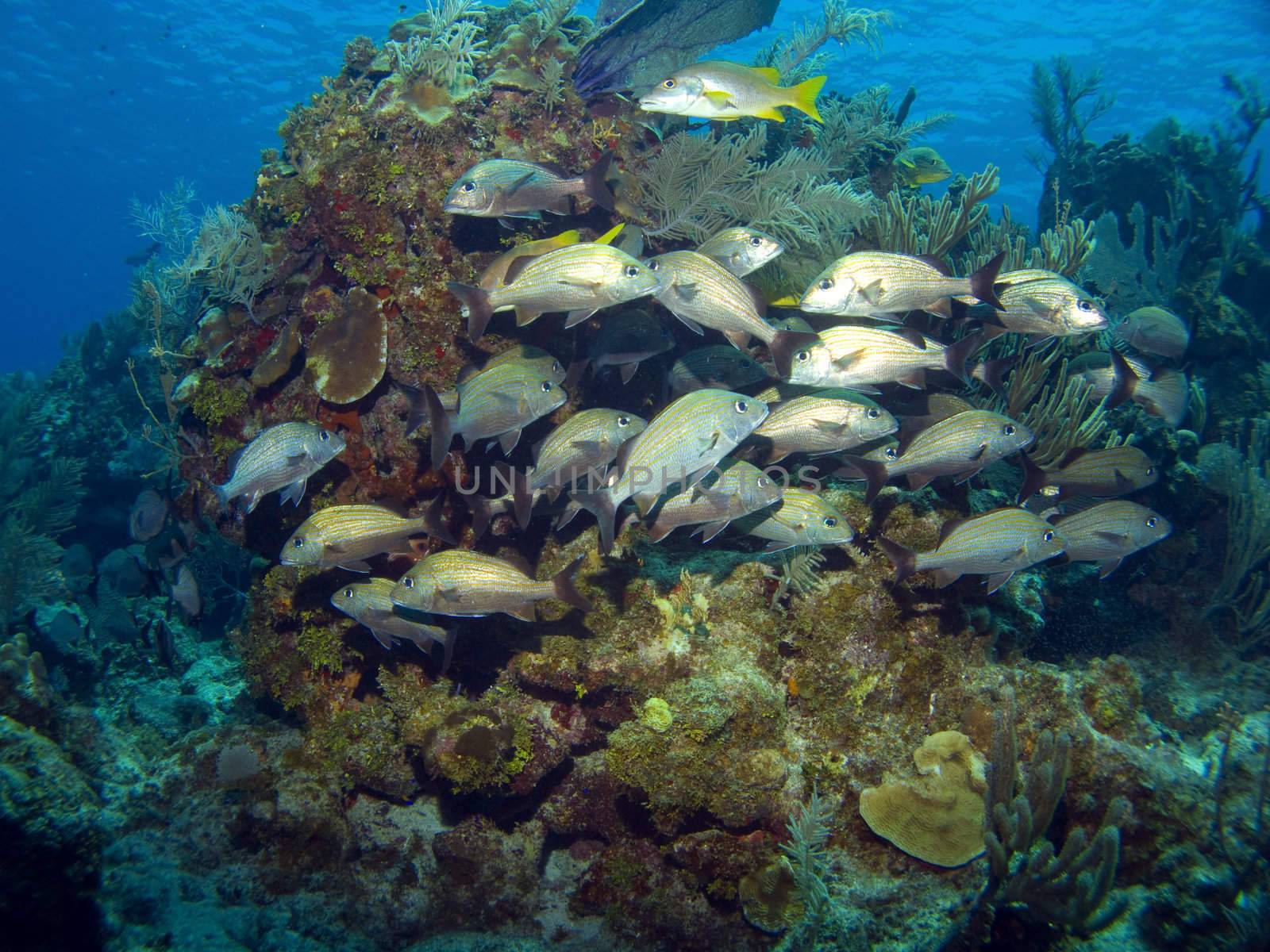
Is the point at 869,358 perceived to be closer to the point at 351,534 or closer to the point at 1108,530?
the point at 1108,530

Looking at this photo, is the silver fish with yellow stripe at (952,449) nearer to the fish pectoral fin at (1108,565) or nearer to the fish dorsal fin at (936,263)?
the fish dorsal fin at (936,263)

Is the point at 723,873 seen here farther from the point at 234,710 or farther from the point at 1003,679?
the point at 234,710

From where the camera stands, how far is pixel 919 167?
8.12 meters

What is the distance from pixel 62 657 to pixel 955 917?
10113 mm

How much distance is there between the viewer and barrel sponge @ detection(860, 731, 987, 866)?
3.55 metres

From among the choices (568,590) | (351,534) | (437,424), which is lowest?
(568,590)

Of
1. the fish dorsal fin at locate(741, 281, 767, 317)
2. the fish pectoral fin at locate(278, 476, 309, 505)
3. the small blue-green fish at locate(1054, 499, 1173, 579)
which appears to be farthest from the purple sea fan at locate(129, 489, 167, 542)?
the small blue-green fish at locate(1054, 499, 1173, 579)

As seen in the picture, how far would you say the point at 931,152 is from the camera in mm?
8336

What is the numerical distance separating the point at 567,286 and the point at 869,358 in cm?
192

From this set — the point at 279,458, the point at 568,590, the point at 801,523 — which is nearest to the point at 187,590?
the point at 279,458

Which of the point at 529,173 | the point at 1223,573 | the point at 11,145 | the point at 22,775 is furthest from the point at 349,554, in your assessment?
the point at 11,145

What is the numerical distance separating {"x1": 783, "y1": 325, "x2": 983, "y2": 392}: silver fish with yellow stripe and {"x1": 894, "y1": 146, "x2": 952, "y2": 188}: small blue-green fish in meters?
5.55

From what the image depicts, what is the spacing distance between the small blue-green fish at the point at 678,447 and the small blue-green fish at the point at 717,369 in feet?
3.16

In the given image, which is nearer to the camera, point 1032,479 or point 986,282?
point 986,282
